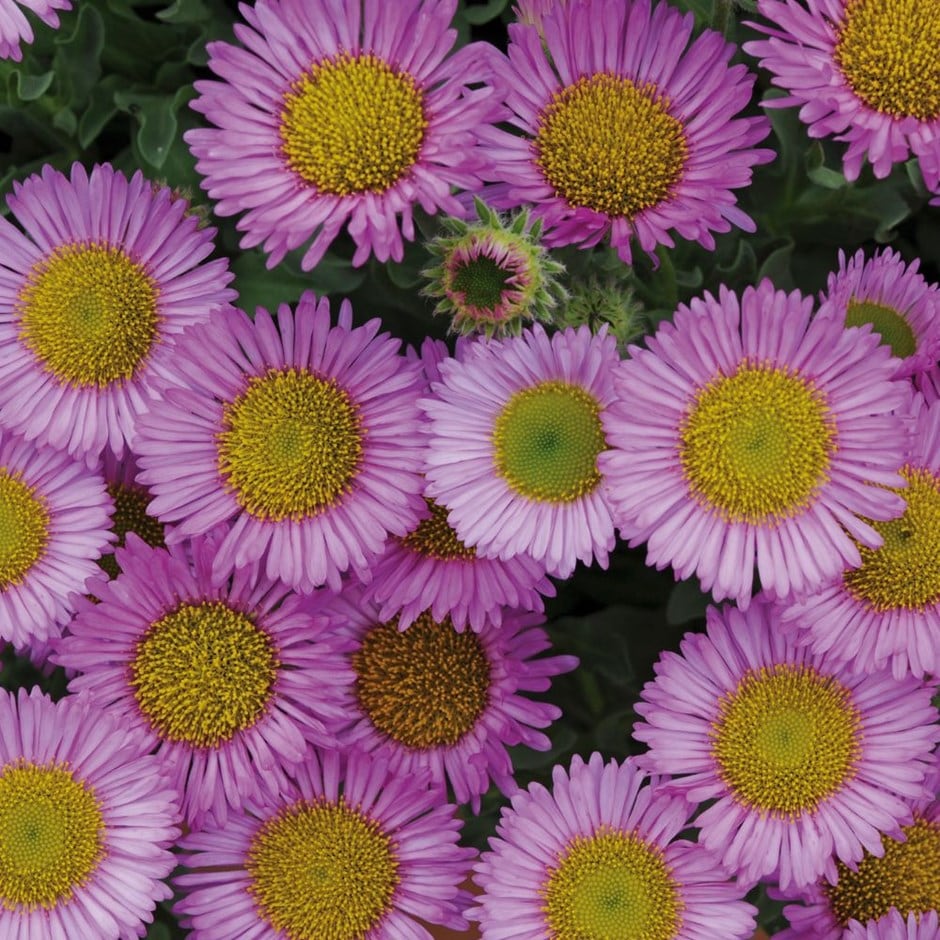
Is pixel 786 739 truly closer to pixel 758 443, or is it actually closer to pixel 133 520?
pixel 758 443

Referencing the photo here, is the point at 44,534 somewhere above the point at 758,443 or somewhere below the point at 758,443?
below

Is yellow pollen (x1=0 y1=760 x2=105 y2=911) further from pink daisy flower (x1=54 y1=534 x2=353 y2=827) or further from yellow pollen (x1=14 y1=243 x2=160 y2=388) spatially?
yellow pollen (x1=14 y1=243 x2=160 y2=388)

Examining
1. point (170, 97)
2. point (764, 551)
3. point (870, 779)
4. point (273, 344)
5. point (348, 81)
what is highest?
point (170, 97)

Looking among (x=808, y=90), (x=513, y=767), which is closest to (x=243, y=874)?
(x=513, y=767)

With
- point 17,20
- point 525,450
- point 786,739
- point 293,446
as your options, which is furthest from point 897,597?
point 17,20

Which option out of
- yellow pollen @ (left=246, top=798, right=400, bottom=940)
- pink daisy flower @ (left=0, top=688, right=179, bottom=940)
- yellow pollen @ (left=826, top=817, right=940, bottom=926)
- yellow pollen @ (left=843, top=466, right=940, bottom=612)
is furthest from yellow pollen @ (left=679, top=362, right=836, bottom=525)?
pink daisy flower @ (left=0, top=688, right=179, bottom=940)

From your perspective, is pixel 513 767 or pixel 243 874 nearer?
pixel 243 874

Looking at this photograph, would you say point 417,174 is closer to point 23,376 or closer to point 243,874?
point 23,376

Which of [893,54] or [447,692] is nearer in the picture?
[893,54]
